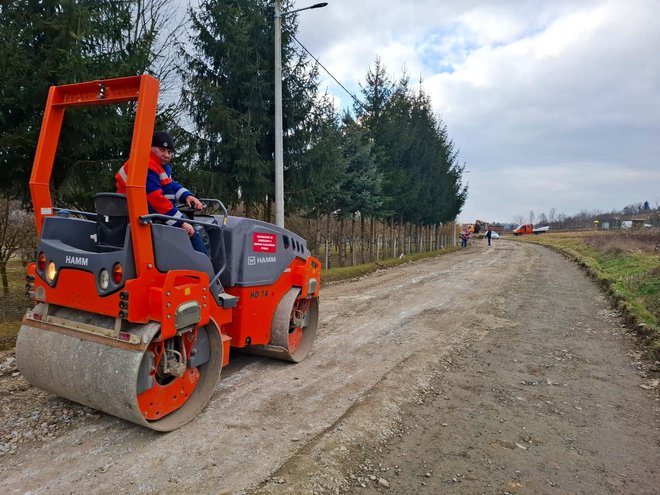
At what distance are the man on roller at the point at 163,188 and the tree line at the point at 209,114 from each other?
3.66m

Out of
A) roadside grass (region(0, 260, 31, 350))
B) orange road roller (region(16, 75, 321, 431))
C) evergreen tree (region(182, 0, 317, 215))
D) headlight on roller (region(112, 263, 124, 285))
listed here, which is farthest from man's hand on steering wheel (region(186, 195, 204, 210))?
evergreen tree (region(182, 0, 317, 215))

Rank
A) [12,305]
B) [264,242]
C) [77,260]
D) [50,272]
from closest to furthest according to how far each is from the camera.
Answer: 1. [77,260]
2. [50,272]
3. [264,242]
4. [12,305]

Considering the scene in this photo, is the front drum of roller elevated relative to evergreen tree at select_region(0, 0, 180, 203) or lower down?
lower down

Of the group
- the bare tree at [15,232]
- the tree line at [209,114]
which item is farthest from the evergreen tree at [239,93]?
the bare tree at [15,232]

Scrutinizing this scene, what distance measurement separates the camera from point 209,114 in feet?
34.6

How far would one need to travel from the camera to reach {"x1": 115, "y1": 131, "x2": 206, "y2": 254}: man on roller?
362cm

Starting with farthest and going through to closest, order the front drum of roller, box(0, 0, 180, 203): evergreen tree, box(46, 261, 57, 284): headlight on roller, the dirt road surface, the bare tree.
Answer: the bare tree
box(0, 0, 180, 203): evergreen tree
box(46, 261, 57, 284): headlight on roller
the front drum of roller
the dirt road surface

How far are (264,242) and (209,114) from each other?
6.88 metres

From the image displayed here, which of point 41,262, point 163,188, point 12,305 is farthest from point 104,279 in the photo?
point 12,305

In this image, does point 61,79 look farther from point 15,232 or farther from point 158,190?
point 15,232

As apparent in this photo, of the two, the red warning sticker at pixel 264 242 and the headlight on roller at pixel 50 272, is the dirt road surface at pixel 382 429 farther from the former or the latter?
the red warning sticker at pixel 264 242

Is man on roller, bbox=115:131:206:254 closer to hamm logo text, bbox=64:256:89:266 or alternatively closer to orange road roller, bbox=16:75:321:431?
orange road roller, bbox=16:75:321:431

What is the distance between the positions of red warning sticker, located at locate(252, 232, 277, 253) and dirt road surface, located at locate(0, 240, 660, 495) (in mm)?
1330

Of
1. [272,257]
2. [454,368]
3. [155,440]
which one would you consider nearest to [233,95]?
[272,257]
